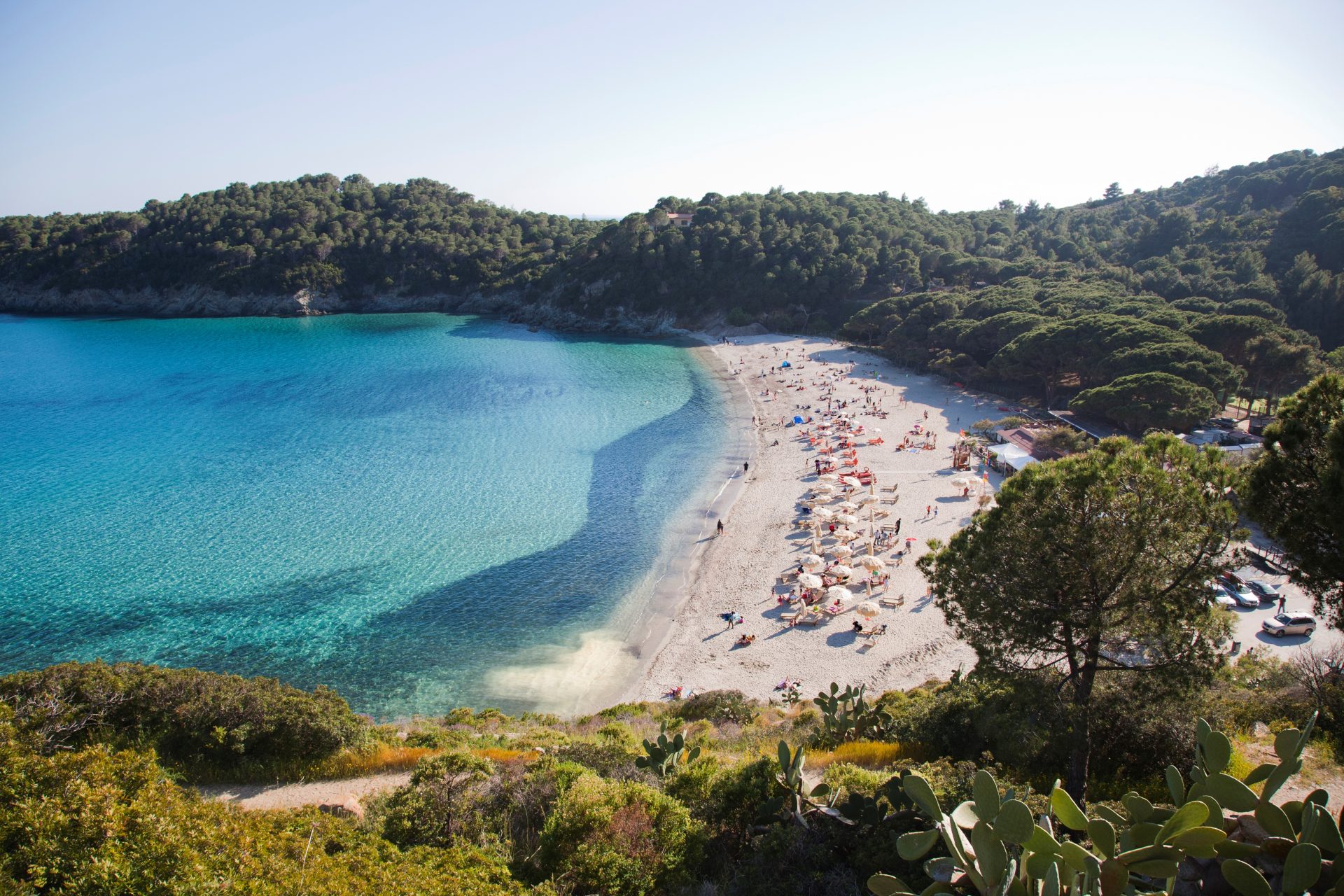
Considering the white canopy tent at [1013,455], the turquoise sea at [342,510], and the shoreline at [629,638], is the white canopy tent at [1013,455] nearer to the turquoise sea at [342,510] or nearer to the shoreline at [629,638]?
the shoreline at [629,638]

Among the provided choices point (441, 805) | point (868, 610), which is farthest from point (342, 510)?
point (441, 805)

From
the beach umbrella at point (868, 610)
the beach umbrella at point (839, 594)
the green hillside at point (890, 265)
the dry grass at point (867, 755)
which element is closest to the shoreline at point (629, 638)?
the beach umbrella at point (839, 594)

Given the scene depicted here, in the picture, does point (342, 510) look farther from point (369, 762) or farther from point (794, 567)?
point (369, 762)

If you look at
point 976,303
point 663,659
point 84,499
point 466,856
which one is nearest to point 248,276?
point 84,499

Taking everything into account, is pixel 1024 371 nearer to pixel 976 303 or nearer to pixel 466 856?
pixel 976 303

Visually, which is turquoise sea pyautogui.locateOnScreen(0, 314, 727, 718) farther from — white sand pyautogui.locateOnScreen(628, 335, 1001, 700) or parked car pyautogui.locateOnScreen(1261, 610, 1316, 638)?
parked car pyautogui.locateOnScreen(1261, 610, 1316, 638)
